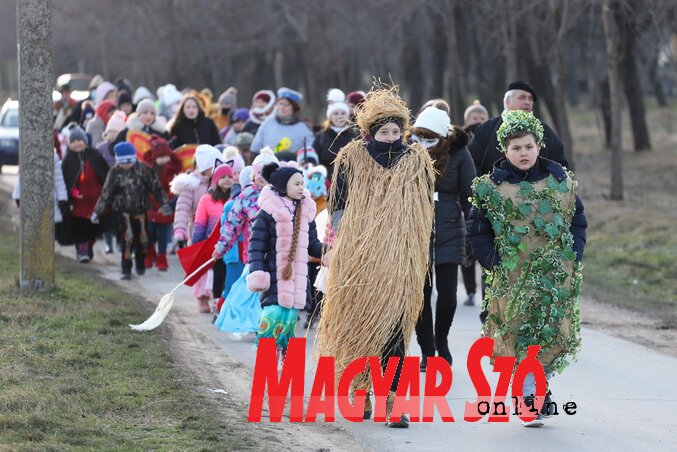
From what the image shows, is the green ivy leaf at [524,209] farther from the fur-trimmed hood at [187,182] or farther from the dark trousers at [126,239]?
the dark trousers at [126,239]

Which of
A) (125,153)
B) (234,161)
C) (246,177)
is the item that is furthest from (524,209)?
(125,153)

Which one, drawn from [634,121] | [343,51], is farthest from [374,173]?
[343,51]

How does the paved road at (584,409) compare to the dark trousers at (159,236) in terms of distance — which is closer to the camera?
the paved road at (584,409)

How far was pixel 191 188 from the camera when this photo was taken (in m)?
14.1

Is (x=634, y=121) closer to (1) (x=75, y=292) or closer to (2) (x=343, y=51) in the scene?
(2) (x=343, y=51)

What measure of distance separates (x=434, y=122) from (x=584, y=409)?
2.27 m

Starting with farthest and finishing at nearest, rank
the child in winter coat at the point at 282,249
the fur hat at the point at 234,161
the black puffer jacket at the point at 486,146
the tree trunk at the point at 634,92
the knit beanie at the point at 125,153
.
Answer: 1. the tree trunk at the point at 634,92
2. the knit beanie at the point at 125,153
3. the fur hat at the point at 234,161
4. the black puffer jacket at the point at 486,146
5. the child in winter coat at the point at 282,249

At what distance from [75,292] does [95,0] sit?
35725 millimetres

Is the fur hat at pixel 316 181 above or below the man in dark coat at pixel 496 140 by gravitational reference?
below

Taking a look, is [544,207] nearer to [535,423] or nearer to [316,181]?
[535,423]

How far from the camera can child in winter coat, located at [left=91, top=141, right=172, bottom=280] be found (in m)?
15.4

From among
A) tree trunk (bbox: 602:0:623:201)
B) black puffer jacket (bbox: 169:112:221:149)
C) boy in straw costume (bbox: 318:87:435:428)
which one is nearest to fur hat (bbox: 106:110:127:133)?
black puffer jacket (bbox: 169:112:221:149)

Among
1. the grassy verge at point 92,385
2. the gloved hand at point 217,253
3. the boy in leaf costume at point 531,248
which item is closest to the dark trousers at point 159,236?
the grassy verge at point 92,385

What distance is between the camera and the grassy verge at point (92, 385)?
280 inches
